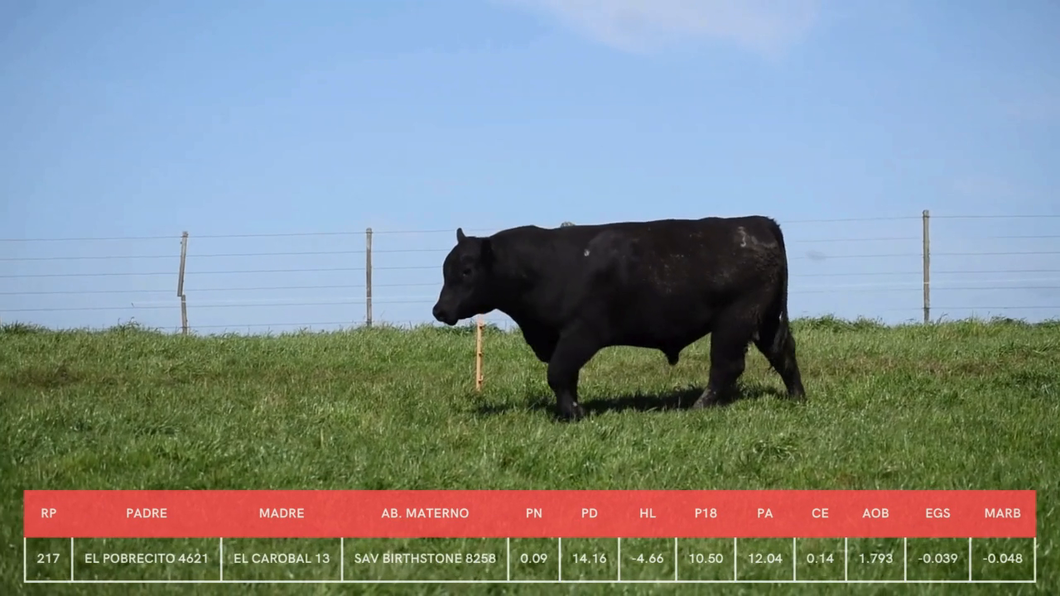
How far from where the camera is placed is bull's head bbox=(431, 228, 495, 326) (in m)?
9.88

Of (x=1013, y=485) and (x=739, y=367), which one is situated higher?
(x=739, y=367)

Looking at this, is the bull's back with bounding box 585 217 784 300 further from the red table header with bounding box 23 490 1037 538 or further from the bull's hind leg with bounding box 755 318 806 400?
the red table header with bounding box 23 490 1037 538

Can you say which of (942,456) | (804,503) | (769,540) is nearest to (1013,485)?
(942,456)

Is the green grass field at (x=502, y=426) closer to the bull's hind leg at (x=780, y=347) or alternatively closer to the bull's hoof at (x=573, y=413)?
the bull's hoof at (x=573, y=413)

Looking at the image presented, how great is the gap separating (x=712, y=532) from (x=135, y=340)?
10.8 metres

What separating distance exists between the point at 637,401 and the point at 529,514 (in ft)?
14.2

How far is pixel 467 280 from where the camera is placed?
9.91 metres

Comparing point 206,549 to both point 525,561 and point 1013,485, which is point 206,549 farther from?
point 1013,485

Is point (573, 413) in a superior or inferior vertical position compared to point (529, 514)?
superior

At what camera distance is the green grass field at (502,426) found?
23.2ft

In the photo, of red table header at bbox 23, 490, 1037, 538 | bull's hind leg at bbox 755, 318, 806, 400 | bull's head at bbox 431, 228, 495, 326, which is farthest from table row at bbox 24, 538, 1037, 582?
bull's hind leg at bbox 755, 318, 806, 400

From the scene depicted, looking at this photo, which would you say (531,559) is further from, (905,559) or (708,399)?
(708,399)

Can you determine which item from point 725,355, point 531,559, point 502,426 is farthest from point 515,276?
point 531,559

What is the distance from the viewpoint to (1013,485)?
7098 mm
